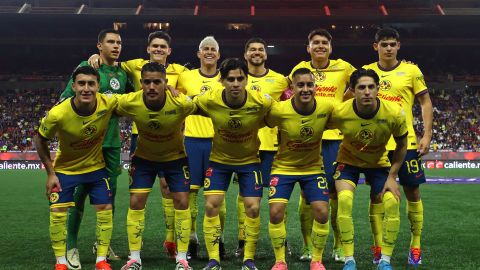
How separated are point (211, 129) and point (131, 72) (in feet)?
4.31

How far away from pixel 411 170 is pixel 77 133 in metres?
3.75

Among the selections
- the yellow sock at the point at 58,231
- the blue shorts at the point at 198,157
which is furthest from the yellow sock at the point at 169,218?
the yellow sock at the point at 58,231

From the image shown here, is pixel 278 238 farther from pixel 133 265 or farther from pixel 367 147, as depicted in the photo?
pixel 133 265

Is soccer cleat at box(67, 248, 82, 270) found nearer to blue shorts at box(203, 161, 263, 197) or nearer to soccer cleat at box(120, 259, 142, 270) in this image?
soccer cleat at box(120, 259, 142, 270)

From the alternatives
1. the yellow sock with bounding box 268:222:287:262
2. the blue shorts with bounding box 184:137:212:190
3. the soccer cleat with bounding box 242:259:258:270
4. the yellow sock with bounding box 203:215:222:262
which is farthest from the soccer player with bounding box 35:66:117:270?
the yellow sock with bounding box 268:222:287:262

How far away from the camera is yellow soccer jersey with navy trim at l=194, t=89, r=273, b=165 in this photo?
5680 mm

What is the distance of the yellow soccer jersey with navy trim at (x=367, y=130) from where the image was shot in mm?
5523

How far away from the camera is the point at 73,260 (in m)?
6.01

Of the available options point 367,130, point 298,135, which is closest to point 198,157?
point 298,135

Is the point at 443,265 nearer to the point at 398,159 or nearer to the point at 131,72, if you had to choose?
the point at 398,159

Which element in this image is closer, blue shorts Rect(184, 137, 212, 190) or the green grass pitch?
the green grass pitch

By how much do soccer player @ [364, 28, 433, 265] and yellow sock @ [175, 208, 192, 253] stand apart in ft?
7.06

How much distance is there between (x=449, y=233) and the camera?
Result: 27.6ft

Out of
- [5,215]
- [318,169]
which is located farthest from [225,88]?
[5,215]
